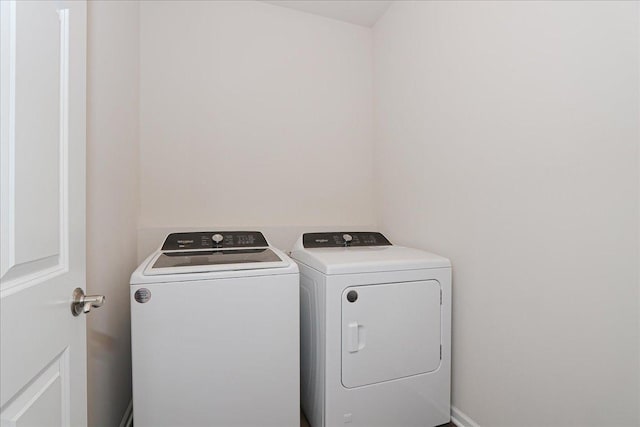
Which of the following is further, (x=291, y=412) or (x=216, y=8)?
(x=216, y=8)

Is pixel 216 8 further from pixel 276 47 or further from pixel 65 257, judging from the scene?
pixel 65 257

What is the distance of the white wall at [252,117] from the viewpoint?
1959 mm

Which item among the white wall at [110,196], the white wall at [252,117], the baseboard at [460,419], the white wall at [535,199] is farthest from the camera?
the white wall at [252,117]

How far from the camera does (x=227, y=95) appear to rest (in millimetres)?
2088

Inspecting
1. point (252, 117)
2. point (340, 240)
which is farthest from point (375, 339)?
point (252, 117)

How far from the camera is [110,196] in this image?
133 centimetres

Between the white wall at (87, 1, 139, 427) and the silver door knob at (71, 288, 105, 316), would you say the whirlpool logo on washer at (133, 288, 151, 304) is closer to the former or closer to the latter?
the white wall at (87, 1, 139, 427)

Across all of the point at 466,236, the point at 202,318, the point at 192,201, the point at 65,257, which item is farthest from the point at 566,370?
the point at 192,201

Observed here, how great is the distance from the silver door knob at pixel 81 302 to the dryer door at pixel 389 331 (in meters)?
0.93

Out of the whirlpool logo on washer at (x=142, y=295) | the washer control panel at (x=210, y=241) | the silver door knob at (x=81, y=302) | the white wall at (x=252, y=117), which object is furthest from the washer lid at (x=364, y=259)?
the silver door knob at (x=81, y=302)

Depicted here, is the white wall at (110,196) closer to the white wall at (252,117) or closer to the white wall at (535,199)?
the white wall at (252,117)

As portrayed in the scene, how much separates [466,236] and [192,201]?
1681 mm

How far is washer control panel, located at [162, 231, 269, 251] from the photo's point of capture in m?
1.66

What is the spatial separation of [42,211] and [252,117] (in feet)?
5.32
